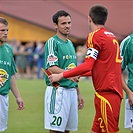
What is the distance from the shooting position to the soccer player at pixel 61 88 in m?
8.11

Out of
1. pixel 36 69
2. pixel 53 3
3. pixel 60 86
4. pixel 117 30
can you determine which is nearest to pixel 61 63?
pixel 60 86

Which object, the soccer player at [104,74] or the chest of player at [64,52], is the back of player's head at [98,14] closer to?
the soccer player at [104,74]

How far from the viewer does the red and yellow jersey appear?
22.7ft

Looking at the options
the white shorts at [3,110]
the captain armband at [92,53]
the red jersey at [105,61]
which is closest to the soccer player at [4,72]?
the white shorts at [3,110]

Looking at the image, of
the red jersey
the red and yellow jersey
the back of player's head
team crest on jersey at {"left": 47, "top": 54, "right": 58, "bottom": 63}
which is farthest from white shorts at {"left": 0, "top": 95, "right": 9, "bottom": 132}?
the back of player's head

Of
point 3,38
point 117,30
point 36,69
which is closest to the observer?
point 3,38

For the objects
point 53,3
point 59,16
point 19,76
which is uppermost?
point 53,3

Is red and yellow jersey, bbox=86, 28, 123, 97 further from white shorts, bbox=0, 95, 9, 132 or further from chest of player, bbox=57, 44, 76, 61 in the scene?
white shorts, bbox=0, 95, 9, 132

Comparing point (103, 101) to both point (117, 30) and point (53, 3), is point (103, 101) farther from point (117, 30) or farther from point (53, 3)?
point (53, 3)

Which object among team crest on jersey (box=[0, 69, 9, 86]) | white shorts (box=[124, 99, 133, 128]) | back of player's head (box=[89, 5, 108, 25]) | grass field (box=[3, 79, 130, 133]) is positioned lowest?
grass field (box=[3, 79, 130, 133])

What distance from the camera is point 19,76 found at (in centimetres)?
2848

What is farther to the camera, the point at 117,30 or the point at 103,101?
the point at 117,30

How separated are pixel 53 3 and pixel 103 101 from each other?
93.6ft

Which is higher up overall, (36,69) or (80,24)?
(80,24)
